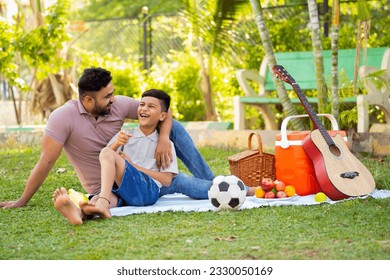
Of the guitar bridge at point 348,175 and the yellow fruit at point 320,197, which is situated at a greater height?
the guitar bridge at point 348,175

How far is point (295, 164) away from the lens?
242 inches

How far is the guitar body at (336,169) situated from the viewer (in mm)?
5746

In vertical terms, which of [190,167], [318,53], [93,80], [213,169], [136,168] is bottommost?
[213,169]

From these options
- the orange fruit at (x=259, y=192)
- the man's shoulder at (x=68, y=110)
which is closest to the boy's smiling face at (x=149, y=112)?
the man's shoulder at (x=68, y=110)

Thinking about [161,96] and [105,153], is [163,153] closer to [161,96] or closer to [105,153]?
[161,96]

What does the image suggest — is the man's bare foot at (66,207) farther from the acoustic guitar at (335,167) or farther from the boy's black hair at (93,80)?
the acoustic guitar at (335,167)

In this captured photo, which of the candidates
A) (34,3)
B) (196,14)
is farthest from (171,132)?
(34,3)

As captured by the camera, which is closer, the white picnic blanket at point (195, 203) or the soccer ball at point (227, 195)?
the soccer ball at point (227, 195)

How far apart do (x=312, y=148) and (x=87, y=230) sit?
1.99 m

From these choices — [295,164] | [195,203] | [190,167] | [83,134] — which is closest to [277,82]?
[295,164]

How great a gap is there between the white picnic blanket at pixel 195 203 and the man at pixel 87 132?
29 cm

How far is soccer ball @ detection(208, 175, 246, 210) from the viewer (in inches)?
209

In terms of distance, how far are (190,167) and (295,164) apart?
30.5 inches

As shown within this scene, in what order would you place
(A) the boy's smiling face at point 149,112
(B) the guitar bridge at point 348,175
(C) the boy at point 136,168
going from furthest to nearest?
(B) the guitar bridge at point 348,175, (A) the boy's smiling face at point 149,112, (C) the boy at point 136,168
